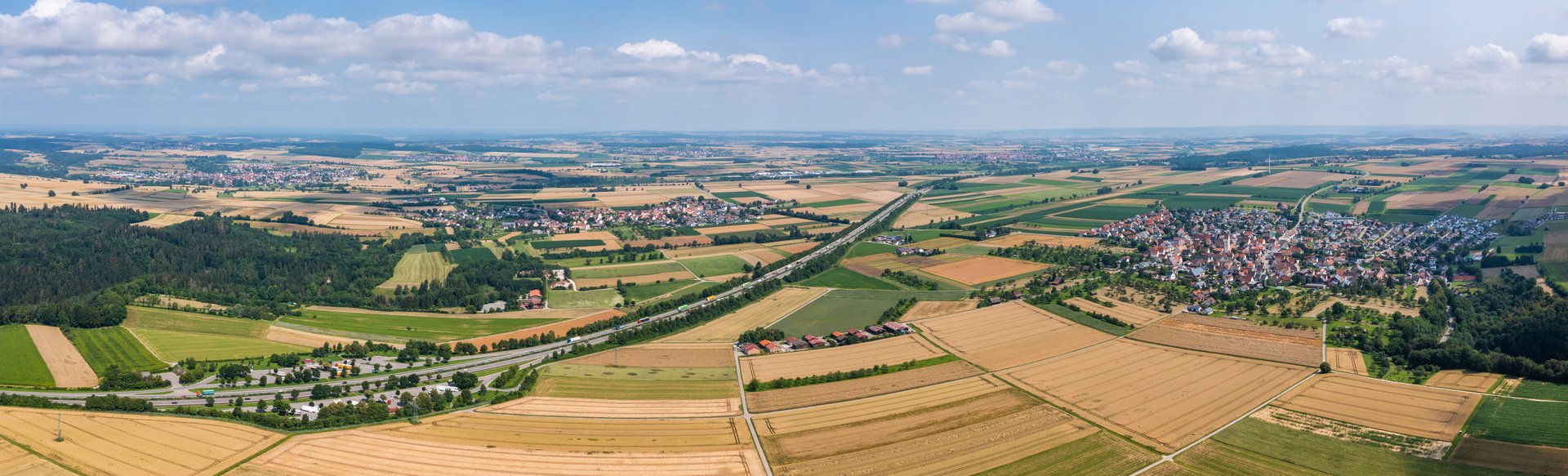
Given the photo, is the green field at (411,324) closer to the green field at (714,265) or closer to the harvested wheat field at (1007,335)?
the green field at (714,265)

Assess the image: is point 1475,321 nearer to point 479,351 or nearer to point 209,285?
point 479,351

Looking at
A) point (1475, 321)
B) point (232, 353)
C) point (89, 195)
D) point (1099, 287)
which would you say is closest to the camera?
point (232, 353)

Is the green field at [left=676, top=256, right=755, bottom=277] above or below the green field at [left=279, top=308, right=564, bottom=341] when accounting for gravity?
above

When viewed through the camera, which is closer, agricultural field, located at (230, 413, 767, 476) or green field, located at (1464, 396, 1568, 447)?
agricultural field, located at (230, 413, 767, 476)

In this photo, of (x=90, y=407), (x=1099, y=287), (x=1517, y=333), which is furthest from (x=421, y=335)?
(x=1517, y=333)

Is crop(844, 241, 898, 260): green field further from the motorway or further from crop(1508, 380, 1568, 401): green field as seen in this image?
crop(1508, 380, 1568, 401): green field

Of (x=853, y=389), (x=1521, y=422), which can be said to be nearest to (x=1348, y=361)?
(x=1521, y=422)

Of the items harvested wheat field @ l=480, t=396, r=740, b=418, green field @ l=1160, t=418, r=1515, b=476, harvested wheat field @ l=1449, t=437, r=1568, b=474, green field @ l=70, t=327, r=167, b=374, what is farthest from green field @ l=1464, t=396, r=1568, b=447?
green field @ l=70, t=327, r=167, b=374
